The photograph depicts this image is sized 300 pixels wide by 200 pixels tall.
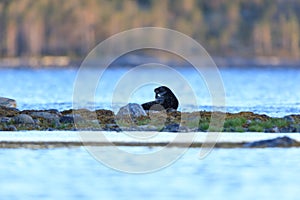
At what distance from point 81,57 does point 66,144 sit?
119 meters

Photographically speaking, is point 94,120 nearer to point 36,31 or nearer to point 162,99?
point 162,99

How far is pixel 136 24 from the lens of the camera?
490 feet

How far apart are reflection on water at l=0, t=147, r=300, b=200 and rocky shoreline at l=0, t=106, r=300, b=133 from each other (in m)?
4.07

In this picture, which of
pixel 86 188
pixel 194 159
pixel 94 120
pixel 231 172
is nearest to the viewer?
pixel 86 188

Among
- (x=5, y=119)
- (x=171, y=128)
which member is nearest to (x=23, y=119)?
(x=5, y=119)

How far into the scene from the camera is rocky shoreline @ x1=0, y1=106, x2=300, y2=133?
2764cm

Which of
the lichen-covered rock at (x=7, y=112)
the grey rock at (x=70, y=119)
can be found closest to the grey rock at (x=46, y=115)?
the grey rock at (x=70, y=119)

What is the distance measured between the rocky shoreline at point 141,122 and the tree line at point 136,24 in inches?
4521

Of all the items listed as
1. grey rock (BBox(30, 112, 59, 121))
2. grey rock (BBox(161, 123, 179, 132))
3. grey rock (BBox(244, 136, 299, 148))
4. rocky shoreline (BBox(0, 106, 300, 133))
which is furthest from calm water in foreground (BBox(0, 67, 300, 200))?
grey rock (BBox(30, 112, 59, 121))

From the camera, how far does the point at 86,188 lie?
62.9 ft

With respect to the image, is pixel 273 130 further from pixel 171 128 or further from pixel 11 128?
pixel 11 128

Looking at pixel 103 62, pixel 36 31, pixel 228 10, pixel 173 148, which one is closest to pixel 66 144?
pixel 173 148

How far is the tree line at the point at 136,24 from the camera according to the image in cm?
14800

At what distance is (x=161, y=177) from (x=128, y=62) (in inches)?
4522
